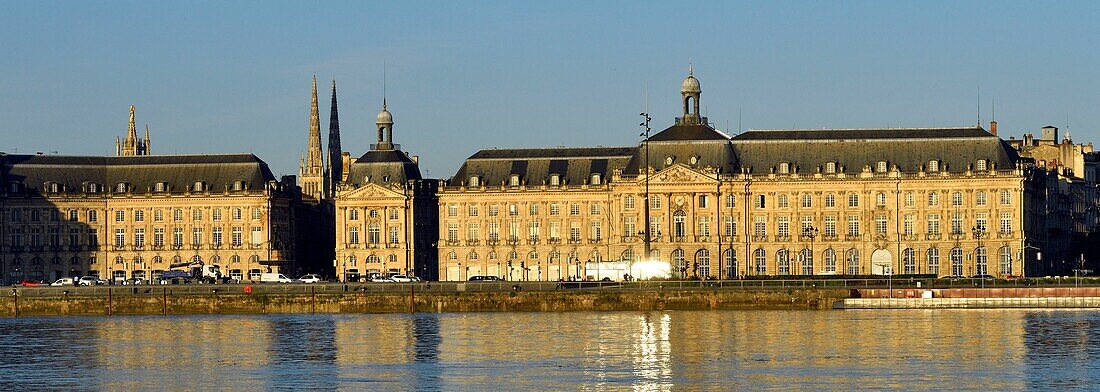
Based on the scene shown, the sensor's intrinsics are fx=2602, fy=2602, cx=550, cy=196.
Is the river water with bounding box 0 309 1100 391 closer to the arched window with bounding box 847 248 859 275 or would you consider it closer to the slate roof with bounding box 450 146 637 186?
the arched window with bounding box 847 248 859 275

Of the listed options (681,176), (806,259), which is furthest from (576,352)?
(806,259)

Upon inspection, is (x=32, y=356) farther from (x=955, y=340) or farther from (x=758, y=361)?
(x=955, y=340)

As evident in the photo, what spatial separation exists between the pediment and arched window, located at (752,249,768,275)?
6166 mm

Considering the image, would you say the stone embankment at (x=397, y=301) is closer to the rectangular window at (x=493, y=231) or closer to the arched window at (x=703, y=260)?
the arched window at (x=703, y=260)

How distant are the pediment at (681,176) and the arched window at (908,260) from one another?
580 inches

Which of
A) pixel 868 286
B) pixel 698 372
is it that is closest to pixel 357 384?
pixel 698 372

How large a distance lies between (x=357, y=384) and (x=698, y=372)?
12462mm

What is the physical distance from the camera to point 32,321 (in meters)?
140

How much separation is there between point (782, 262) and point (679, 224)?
8.11 metres

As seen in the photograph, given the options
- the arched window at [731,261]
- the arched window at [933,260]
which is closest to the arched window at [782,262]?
the arched window at [731,261]

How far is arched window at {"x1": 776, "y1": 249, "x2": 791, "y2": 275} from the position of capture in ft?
620

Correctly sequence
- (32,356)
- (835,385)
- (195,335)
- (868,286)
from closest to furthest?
(835,385) → (32,356) → (195,335) → (868,286)

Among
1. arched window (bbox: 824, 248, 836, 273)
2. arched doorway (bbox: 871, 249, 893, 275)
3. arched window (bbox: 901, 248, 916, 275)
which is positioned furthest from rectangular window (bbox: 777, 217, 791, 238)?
arched window (bbox: 901, 248, 916, 275)

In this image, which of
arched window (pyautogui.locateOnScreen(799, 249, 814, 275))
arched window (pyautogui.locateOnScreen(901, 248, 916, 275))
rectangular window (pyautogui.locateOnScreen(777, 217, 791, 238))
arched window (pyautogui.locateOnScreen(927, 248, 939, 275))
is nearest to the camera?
arched window (pyautogui.locateOnScreen(927, 248, 939, 275))
